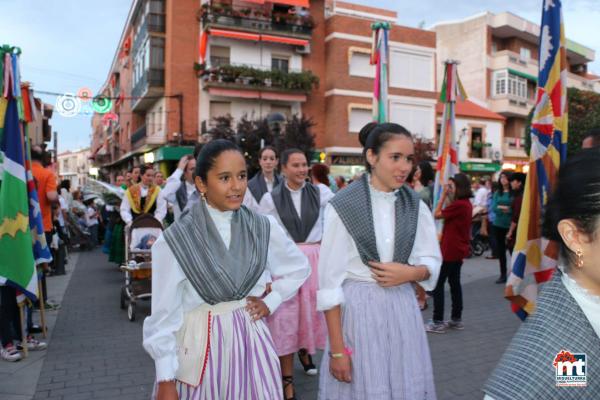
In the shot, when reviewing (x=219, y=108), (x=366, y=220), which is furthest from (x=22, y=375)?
(x=219, y=108)

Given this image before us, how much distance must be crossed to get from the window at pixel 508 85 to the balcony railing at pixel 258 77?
16183mm

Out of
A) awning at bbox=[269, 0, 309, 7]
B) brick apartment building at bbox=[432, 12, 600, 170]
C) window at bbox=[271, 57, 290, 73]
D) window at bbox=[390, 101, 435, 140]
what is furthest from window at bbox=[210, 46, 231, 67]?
brick apartment building at bbox=[432, 12, 600, 170]

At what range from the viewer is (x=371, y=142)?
2531mm

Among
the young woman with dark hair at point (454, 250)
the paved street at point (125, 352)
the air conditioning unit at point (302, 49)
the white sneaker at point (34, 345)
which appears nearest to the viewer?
the paved street at point (125, 352)

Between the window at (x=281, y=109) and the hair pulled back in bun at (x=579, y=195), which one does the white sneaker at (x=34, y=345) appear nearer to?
the hair pulled back in bun at (x=579, y=195)

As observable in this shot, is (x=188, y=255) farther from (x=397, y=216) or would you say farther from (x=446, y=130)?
(x=446, y=130)

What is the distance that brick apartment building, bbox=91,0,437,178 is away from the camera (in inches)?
972

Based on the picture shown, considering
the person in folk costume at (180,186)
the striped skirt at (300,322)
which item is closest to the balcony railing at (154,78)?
the person in folk costume at (180,186)

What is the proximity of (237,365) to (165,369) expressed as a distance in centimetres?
34

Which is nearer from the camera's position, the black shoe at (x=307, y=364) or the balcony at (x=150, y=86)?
the black shoe at (x=307, y=364)

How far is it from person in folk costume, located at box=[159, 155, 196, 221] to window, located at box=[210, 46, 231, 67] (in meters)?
19.0

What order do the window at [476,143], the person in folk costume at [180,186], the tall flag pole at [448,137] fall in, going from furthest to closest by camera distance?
the window at [476,143], the tall flag pole at [448,137], the person in folk costume at [180,186]

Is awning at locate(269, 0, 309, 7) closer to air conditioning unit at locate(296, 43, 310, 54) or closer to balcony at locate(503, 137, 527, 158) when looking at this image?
air conditioning unit at locate(296, 43, 310, 54)

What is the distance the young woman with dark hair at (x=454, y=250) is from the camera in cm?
603
